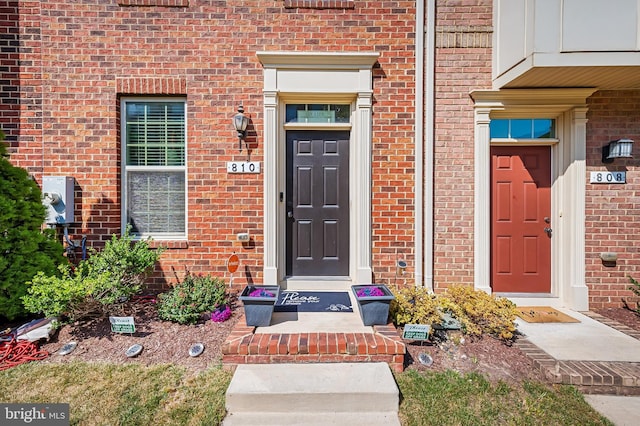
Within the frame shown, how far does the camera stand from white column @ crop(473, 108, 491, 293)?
411 centimetres

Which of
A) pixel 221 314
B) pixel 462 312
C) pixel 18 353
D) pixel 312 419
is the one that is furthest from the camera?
pixel 221 314

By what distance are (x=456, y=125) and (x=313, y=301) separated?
9.60 ft

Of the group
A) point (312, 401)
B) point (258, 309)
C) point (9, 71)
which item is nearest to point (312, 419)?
point (312, 401)

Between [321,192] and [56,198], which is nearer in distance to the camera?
[56,198]

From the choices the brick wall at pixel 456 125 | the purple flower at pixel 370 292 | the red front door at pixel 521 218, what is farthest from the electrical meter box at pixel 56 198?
the red front door at pixel 521 218

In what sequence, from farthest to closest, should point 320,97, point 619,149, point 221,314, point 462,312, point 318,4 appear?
point 320,97 < point 318,4 < point 619,149 < point 221,314 < point 462,312

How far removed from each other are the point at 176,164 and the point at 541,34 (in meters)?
4.58

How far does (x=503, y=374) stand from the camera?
2.65 metres

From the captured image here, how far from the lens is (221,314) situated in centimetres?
335

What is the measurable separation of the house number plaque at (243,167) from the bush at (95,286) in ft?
4.40

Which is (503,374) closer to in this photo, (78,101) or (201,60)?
(201,60)

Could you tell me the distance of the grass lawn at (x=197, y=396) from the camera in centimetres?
218

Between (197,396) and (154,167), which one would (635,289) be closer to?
(197,396)

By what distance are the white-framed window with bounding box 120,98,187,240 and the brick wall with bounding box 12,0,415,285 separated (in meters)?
0.15
